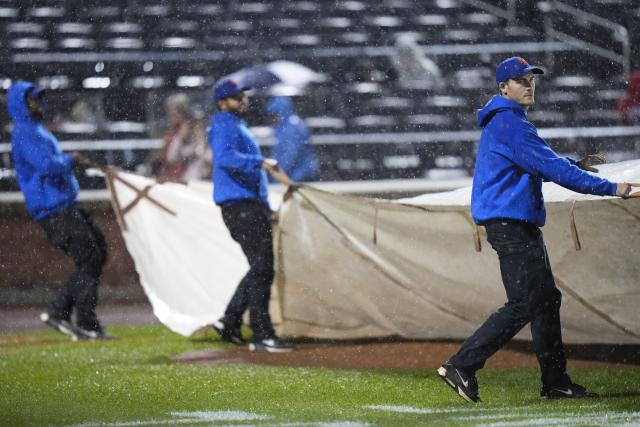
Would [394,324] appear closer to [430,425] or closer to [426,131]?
[430,425]

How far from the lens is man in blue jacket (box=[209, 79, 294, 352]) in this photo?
9.20 metres

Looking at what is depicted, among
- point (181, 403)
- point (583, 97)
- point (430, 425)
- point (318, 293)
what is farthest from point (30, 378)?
point (583, 97)

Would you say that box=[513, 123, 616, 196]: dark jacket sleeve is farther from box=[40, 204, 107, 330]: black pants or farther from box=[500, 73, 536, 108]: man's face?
box=[40, 204, 107, 330]: black pants

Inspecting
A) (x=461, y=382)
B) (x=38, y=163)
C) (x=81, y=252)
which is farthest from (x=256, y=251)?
(x=461, y=382)

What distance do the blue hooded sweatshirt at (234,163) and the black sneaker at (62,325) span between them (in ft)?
6.17

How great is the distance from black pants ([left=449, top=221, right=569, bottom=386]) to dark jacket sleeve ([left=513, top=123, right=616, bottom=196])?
29 cm

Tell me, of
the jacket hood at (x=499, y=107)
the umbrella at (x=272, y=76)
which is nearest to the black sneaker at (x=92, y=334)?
the umbrella at (x=272, y=76)

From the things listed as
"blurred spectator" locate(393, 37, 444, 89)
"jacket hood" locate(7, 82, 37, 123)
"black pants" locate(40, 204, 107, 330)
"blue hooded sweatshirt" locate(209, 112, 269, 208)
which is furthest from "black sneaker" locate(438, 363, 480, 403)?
"blurred spectator" locate(393, 37, 444, 89)

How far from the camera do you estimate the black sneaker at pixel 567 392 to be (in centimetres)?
654

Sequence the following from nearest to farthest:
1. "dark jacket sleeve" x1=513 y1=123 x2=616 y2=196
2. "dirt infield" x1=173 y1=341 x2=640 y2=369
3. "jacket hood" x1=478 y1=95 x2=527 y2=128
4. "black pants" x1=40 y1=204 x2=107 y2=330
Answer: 1. "dark jacket sleeve" x1=513 y1=123 x2=616 y2=196
2. "jacket hood" x1=478 y1=95 x2=527 y2=128
3. "dirt infield" x1=173 y1=341 x2=640 y2=369
4. "black pants" x1=40 y1=204 x2=107 y2=330

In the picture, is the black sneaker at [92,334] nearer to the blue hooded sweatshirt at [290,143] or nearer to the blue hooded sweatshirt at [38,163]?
the blue hooded sweatshirt at [38,163]

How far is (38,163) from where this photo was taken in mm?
10195

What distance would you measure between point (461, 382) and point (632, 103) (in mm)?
11817

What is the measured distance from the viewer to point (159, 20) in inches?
797
